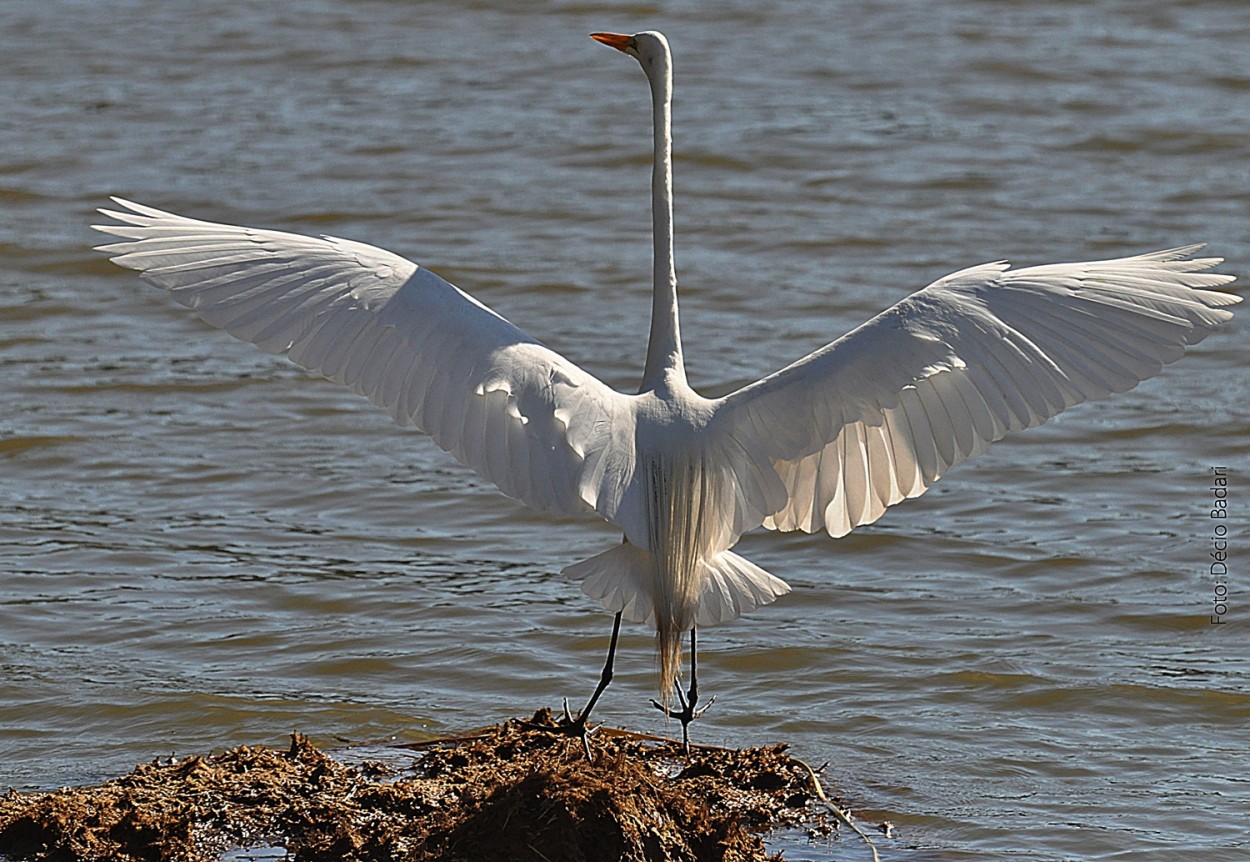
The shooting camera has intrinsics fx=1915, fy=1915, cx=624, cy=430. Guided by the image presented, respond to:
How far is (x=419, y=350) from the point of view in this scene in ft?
18.6

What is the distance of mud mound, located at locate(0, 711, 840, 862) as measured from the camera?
507cm

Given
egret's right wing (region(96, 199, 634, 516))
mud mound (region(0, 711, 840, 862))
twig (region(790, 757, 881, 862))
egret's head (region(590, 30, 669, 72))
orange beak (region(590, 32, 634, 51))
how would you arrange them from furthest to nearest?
orange beak (region(590, 32, 634, 51)), egret's head (region(590, 30, 669, 72)), egret's right wing (region(96, 199, 634, 516)), twig (region(790, 757, 881, 862)), mud mound (region(0, 711, 840, 862))

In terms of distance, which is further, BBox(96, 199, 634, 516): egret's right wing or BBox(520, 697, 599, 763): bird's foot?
BBox(520, 697, 599, 763): bird's foot

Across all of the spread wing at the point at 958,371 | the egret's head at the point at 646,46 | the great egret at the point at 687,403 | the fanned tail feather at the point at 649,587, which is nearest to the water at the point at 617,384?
the fanned tail feather at the point at 649,587

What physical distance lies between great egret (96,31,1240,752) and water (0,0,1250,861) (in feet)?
3.53

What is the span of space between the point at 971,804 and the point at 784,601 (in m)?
2.07

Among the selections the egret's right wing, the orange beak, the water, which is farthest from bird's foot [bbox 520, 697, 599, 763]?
the orange beak

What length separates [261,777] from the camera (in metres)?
5.86

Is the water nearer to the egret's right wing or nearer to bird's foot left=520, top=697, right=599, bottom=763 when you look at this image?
bird's foot left=520, top=697, right=599, bottom=763

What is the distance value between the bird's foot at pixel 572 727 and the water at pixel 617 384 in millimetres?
626

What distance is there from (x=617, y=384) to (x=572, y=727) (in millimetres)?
4635

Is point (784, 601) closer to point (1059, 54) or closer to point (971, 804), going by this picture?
point (971, 804)

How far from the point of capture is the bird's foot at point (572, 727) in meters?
5.97

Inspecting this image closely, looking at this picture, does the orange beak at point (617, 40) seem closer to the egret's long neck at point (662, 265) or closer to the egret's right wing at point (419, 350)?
the egret's long neck at point (662, 265)
